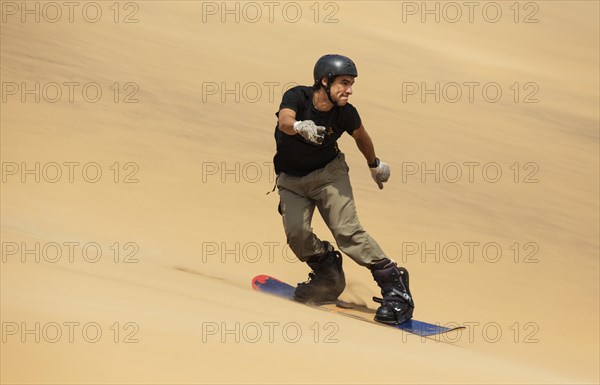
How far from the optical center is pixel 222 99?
44.0ft

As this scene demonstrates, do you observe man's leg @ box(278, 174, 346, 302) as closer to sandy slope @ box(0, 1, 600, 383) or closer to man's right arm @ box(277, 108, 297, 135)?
sandy slope @ box(0, 1, 600, 383)

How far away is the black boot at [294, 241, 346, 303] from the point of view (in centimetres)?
729

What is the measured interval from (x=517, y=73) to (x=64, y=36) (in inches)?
312

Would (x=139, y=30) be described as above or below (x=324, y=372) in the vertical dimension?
above

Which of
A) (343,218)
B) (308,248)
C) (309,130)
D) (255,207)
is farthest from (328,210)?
(255,207)

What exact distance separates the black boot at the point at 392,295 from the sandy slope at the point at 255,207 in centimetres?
51

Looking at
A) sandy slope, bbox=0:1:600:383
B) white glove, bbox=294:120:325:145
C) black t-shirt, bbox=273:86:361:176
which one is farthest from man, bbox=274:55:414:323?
sandy slope, bbox=0:1:600:383

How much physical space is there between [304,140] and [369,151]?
0.53m

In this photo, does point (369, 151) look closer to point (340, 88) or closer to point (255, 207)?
point (340, 88)

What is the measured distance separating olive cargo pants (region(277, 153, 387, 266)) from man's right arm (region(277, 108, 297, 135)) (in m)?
0.59

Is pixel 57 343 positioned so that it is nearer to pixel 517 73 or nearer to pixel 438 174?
pixel 438 174

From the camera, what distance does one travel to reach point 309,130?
20.1 ft

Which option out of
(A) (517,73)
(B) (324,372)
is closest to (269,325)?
(B) (324,372)

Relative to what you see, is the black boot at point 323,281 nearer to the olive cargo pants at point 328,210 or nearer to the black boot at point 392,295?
the olive cargo pants at point 328,210
